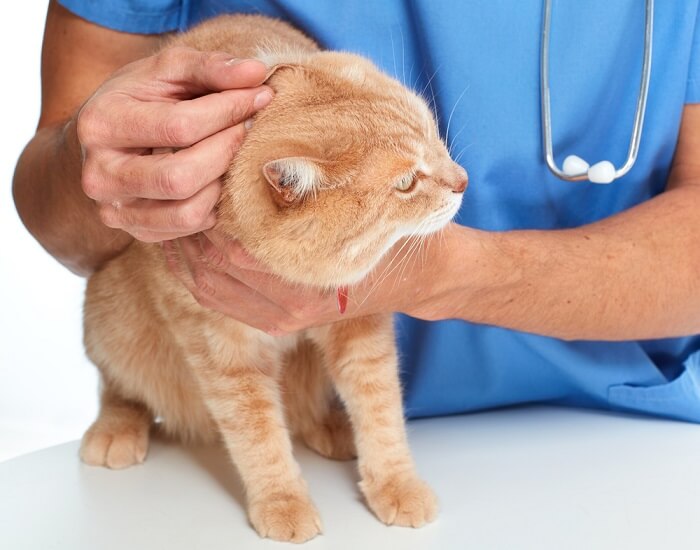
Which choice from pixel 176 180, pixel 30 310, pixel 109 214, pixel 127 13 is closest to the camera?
pixel 176 180

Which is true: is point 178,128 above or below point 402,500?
above

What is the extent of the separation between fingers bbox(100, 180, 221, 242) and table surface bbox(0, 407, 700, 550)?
397mm

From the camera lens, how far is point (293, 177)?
108 centimetres

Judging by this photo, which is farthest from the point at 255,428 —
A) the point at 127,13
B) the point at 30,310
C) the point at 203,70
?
the point at 30,310

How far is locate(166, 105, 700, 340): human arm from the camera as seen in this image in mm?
1259

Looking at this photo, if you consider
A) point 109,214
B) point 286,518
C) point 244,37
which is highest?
point 244,37

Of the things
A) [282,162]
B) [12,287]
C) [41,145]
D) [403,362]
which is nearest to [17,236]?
[12,287]

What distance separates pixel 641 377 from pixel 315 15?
80 cm

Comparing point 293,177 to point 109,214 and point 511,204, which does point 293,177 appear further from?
point 511,204

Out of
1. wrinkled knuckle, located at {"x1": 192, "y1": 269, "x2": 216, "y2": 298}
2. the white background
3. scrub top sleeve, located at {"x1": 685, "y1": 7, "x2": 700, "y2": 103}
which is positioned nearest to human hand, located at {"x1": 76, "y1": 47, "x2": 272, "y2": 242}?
wrinkled knuckle, located at {"x1": 192, "y1": 269, "x2": 216, "y2": 298}

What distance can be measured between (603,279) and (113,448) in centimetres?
80

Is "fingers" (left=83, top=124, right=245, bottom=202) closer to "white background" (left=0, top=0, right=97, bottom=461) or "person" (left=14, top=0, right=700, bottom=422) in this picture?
"person" (left=14, top=0, right=700, bottom=422)

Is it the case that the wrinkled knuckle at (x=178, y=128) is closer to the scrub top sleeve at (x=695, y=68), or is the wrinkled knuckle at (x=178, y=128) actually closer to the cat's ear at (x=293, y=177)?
the cat's ear at (x=293, y=177)

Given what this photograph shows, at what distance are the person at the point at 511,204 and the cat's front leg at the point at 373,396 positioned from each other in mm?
83
